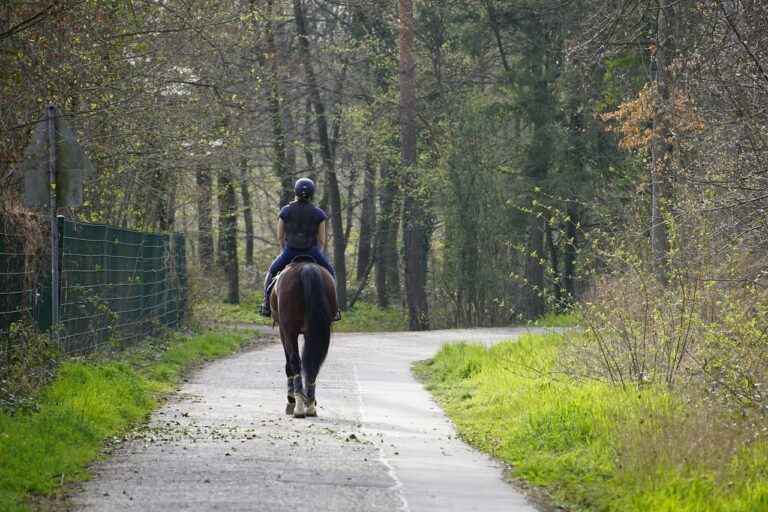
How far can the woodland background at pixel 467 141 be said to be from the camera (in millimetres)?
13242

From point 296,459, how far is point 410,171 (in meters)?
28.5

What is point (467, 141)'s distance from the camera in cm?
3731

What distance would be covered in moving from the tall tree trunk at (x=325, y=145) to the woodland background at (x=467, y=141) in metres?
0.13

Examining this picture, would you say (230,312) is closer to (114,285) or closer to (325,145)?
(325,145)

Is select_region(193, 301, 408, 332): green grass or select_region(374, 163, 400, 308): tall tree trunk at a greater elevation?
select_region(374, 163, 400, 308): tall tree trunk

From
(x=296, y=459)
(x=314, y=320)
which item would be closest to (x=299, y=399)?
(x=314, y=320)

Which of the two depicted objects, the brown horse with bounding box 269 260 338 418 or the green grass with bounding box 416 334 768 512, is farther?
the brown horse with bounding box 269 260 338 418

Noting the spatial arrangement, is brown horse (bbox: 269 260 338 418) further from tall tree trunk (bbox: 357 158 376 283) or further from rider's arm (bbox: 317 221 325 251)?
tall tree trunk (bbox: 357 158 376 283)

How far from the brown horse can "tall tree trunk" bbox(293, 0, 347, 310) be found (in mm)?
24368

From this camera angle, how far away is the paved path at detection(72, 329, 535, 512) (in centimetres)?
829

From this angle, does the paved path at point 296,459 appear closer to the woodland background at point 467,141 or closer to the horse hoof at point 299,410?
the horse hoof at point 299,410

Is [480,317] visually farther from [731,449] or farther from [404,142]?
[731,449]

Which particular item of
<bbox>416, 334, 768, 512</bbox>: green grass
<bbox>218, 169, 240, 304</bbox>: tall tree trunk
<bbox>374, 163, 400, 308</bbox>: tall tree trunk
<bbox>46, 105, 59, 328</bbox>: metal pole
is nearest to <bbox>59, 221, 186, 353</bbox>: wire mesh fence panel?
<bbox>46, 105, 59, 328</bbox>: metal pole

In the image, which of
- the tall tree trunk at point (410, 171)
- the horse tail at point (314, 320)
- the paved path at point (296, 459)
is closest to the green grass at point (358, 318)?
the tall tree trunk at point (410, 171)
